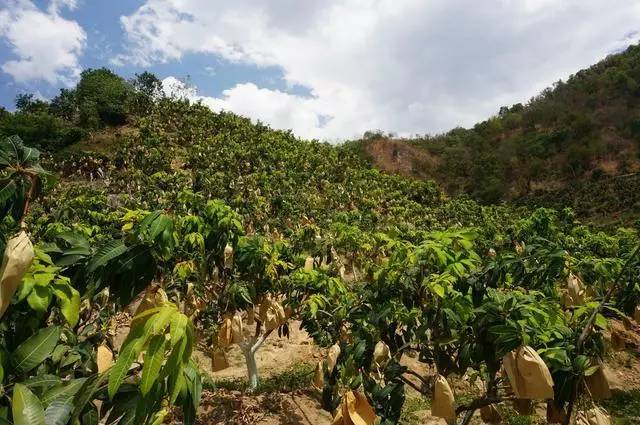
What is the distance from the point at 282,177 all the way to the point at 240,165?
4481 mm

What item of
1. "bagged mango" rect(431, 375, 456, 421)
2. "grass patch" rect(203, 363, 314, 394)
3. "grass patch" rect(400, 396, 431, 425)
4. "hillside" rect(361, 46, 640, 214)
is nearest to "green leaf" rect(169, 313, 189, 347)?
"bagged mango" rect(431, 375, 456, 421)

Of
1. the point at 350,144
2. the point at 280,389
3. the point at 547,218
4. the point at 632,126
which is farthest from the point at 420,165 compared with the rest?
the point at 280,389

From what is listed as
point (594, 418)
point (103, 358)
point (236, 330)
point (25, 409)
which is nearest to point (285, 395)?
point (236, 330)

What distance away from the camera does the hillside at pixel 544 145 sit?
4047cm

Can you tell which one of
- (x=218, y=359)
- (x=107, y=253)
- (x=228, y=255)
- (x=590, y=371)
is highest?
(x=107, y=253)

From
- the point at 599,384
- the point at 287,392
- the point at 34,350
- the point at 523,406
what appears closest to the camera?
the point at 34,350

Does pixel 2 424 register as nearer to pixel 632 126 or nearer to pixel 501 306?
pixel 501 306

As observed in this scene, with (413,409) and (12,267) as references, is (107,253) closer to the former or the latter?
(12,267)

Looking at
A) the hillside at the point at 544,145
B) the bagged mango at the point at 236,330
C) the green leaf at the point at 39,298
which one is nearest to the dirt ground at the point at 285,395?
the bagged mango at the point at 236,330

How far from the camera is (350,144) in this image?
48.1 meters

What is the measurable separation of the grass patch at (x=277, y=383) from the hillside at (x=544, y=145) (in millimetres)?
34390

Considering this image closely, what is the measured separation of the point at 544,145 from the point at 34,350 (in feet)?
165

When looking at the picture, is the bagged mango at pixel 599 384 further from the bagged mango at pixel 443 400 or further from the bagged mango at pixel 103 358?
the bagged mango at pixel 103 358

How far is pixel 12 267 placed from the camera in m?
1.30
